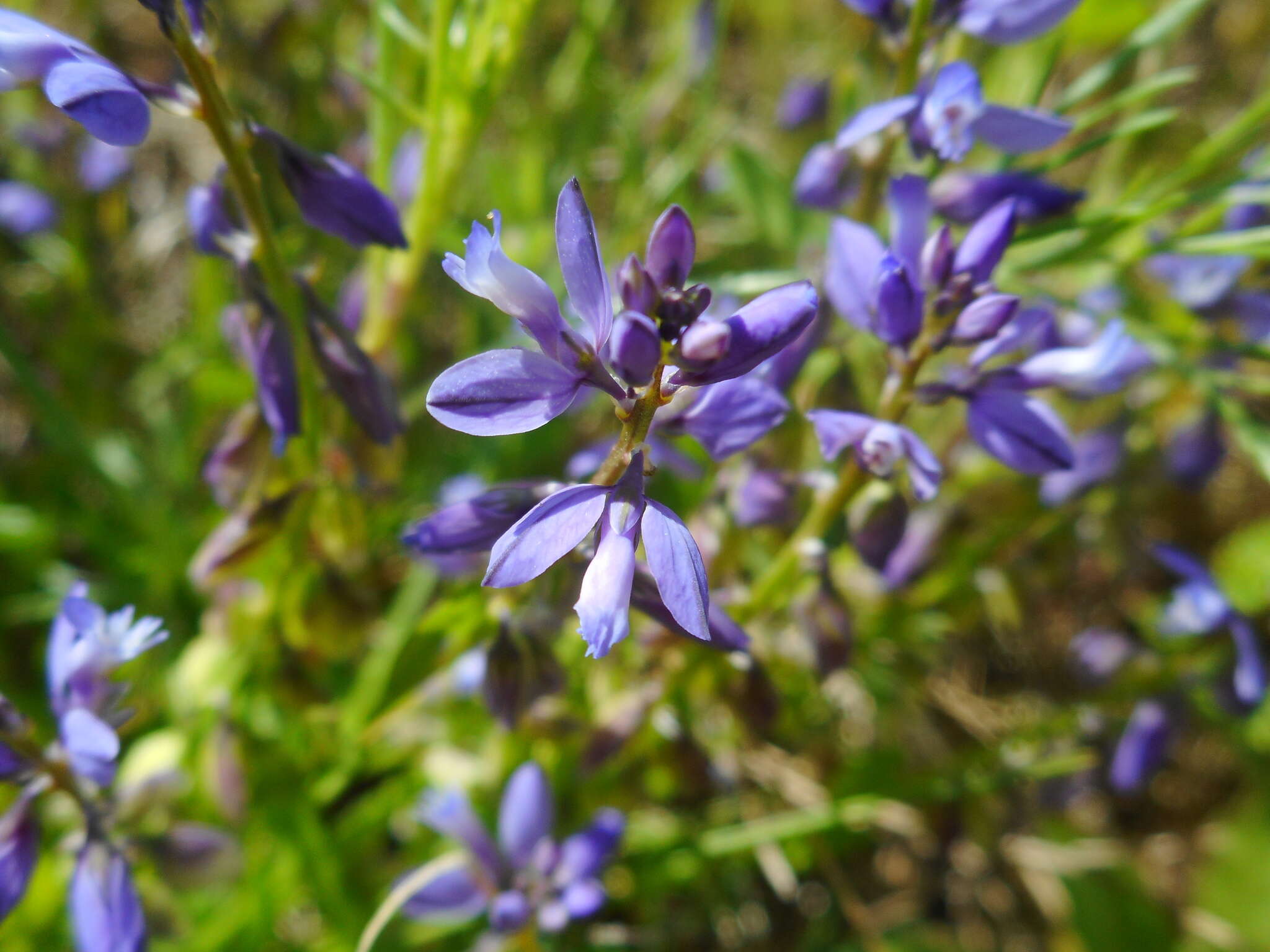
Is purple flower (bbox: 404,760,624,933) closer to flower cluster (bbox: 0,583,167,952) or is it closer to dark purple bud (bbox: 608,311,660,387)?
flower cluster (bbox: 0,583,167,952)

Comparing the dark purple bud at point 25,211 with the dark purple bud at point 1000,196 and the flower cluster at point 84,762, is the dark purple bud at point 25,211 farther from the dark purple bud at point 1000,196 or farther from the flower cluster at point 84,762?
the dark purple bud at point 1000,196

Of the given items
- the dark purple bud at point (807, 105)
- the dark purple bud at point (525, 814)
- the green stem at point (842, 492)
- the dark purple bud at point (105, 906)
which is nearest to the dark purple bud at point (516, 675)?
the dark purple bud at point (525, 814)

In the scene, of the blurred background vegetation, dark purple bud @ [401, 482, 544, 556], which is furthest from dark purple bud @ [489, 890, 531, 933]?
dark purple bud @ [401, 482, 544, 556]

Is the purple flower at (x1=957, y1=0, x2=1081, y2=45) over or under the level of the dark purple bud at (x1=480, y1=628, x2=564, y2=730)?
over

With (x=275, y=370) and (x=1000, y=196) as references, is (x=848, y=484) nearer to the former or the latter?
(x=1000, y=196)

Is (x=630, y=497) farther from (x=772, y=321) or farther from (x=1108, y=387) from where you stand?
(x=1108, y=387)
